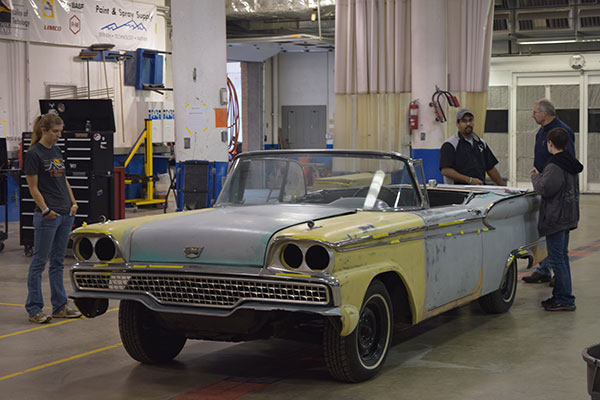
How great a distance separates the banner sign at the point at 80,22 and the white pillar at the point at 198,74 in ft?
14.3

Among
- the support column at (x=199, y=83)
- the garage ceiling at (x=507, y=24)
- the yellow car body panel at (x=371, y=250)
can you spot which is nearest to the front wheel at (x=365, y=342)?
the yellow car body panel at (x=371, y=250)

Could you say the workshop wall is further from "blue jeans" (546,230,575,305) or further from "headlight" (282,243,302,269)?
"headlight" (282,243,302,269)

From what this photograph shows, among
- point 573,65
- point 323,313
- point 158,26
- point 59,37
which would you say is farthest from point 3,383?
point 573,65

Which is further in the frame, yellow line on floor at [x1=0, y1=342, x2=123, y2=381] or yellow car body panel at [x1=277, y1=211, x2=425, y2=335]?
yellow line on floor at [x1=0, y1=342, x2=123, y2=381]

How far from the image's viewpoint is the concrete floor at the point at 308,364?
4.90 m

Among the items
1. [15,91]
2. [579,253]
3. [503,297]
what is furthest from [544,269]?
[15,91]

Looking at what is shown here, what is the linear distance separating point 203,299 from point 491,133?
16.2 meters

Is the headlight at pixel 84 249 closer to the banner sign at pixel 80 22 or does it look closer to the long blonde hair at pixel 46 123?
the long blonde hair at pixel 46 123

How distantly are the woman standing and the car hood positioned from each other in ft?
5.71

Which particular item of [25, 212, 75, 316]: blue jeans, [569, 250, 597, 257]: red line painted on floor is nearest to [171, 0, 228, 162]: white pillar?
[569, 250, 597, 257]: red line painted on floor

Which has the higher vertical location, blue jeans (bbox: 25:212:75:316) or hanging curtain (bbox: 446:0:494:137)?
hanging curtain (bbox: 446:0:494:137)

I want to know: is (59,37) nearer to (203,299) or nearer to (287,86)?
(287,86)

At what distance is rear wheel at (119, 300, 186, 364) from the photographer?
5445mm

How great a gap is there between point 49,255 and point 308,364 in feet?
8.70
